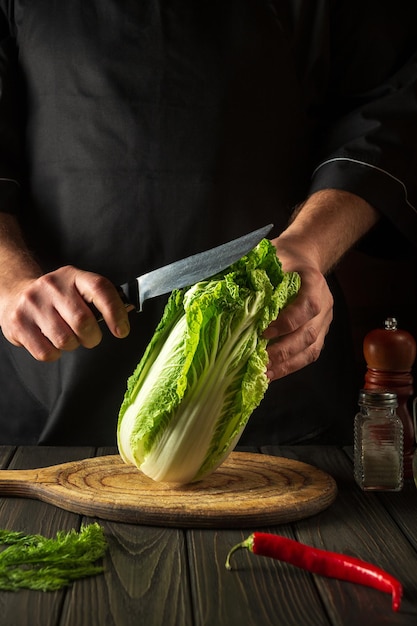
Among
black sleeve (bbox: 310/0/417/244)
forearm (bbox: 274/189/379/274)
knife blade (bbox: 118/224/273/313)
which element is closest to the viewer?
knife blade (bbox: 118/224/273/313)

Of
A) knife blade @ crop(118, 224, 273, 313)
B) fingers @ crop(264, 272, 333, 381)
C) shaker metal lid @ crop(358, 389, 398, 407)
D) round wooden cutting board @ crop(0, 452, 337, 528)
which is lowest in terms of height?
round wooden cutting board @ crop(0, 452, 337, 528)

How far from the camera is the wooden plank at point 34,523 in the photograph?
1.20m

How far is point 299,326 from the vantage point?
6.05 ft

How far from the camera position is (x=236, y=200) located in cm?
233

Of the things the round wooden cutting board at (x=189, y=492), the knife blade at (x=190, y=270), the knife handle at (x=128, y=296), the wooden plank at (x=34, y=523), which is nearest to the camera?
the wooden plank at (x=34, y=523)

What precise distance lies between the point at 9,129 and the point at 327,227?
89cm

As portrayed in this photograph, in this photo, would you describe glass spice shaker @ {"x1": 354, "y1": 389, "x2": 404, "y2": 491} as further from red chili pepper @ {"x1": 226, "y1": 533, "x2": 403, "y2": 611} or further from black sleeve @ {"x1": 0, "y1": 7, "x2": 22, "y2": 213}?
black sleeve @ {"x1": 0, "y1": 7, "x2": 22, "y2": 213}

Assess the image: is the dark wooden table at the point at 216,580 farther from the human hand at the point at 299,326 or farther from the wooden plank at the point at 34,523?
the human hand at the point at 299,326

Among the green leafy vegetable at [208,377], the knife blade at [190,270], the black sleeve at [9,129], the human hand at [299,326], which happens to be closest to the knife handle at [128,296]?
the knife blade at [190,270]

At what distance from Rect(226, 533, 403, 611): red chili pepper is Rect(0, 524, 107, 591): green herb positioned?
22 cm

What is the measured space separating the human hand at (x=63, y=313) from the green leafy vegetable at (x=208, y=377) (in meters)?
0.15

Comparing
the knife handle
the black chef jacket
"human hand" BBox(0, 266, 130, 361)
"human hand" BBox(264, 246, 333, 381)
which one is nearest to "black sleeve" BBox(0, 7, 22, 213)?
the black chef jacket

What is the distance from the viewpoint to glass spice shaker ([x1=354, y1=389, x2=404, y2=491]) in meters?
1.83

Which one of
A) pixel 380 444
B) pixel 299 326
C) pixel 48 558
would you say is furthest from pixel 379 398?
pixel 48 558
